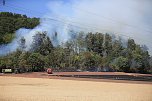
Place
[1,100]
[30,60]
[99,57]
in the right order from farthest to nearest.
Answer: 1. [99,57]
2. [30,60]
3. [1,100]

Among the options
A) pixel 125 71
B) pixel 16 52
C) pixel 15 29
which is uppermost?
pixel 15 29

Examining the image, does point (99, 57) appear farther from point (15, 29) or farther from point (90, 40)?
point (15, 29)

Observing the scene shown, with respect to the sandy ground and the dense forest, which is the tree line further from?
the sandy ground

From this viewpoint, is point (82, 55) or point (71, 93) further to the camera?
point (82, 55)

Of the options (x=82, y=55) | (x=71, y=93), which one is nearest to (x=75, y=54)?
(x=82, y=55)

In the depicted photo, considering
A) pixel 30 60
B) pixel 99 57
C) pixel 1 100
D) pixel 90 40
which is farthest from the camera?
pixel 90 40

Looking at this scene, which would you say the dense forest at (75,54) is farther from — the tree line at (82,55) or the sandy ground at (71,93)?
the sandy ground at (71,93)

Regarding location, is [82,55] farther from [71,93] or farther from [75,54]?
[71,93]

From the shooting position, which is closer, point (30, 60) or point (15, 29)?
point (30, 60)

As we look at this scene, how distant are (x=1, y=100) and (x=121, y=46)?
139ft

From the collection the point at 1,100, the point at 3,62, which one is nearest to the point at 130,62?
the point at 3,62

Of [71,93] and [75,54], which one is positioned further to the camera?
[75,54]

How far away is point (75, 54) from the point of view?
1805 inches

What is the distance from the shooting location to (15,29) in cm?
4128
